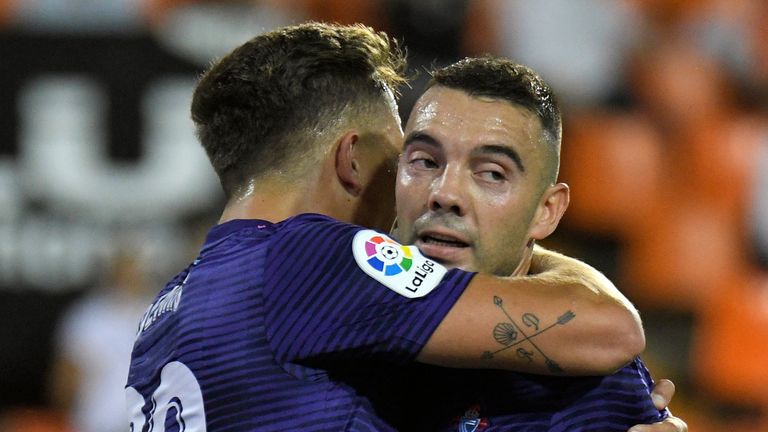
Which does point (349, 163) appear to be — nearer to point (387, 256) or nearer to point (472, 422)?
point (387, 256)

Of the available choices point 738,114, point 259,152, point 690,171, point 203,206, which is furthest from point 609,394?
point 738,114

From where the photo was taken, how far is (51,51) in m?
7.24

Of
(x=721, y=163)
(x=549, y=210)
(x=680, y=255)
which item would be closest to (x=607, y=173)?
(x=680, y=255)

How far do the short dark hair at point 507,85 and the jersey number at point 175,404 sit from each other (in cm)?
94

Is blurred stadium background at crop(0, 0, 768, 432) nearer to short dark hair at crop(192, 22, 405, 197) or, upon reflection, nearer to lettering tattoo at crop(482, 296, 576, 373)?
short dark hair at crop(192, 22, 405, 197)

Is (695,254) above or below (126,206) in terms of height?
below

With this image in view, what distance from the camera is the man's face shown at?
288 centimetres

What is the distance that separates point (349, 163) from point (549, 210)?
0.52 m

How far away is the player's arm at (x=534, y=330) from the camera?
8.48 feet

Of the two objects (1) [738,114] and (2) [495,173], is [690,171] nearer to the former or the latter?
(1) [738,114]

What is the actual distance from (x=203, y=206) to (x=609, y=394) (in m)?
4.80

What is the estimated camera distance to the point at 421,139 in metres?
2.96

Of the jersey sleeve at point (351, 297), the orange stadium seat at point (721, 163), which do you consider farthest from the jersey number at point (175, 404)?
the orange stadium seat at point (721, 163)

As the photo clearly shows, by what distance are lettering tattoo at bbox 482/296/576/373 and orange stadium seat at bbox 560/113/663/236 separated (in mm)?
5313
